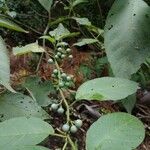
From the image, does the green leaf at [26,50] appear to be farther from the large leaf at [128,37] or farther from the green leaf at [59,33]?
the large leaf at [128,37]

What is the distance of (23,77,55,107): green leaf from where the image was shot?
1.16m

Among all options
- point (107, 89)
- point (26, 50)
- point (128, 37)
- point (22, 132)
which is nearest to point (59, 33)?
point (26, 50)

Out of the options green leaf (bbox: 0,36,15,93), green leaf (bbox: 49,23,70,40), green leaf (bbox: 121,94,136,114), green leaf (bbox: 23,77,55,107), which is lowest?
green leaf (bbox: 23,77,55,107)

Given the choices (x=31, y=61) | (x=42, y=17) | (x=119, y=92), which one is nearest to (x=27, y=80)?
(x=31, y=61)

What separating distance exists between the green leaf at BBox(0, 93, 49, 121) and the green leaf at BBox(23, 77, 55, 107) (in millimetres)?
109

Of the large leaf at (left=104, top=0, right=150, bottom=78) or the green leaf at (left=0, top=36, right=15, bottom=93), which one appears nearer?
the green leaf at (left=0, top=36, right=15, bottom=93)

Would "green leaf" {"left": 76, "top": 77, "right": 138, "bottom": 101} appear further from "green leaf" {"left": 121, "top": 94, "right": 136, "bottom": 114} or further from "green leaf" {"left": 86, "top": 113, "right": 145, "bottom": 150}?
"green leaf" {"left": 121, "top": 94, "right": 136, "bottom": 114}

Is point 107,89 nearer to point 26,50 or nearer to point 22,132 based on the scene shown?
point 22,132

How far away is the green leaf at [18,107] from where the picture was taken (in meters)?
1.00

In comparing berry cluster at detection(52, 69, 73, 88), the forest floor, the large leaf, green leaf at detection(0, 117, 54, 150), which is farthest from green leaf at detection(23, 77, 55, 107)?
green leaf at detection(0, 117, 54, 150)

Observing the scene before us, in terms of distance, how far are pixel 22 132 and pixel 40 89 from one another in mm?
504

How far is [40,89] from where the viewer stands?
122 centimetres

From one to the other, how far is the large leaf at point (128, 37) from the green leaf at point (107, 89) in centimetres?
11

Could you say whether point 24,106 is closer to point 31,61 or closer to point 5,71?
point 5,71
